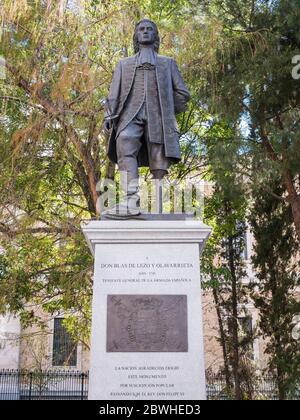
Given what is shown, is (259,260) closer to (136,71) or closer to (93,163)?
(93,163)

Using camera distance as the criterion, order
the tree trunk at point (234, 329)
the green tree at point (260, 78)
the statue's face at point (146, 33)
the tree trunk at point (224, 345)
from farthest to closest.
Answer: the tree trunk at point (224, 345), the tree trunk at point (234, 329), the green tree at point (260, 78), the statue's face at point (146, 33)

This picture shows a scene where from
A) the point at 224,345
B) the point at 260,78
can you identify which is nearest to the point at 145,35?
the point at 260,78

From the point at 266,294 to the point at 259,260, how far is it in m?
0.89

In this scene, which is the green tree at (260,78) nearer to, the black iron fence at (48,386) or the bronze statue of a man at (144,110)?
the bronze statue of a man at (144,110)

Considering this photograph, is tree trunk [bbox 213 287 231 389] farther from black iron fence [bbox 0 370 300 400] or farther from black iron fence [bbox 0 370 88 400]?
black iron fence [bbox 0 370 88 400]

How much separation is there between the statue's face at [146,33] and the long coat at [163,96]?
0.19m

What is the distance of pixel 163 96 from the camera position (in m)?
6.09

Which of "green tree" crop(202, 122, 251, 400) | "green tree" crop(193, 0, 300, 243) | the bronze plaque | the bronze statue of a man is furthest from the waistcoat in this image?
"green tree" crop(202, 122, 251, 400)

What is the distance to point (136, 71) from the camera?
6.15 m

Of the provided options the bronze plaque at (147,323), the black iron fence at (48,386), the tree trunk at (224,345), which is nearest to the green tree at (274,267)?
the tree trunk at (224,345)

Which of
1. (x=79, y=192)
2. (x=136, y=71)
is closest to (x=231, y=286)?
(x=79, y=192)

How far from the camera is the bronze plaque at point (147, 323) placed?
5.05 m

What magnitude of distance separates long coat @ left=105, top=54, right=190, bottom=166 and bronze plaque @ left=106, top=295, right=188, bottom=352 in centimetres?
165
